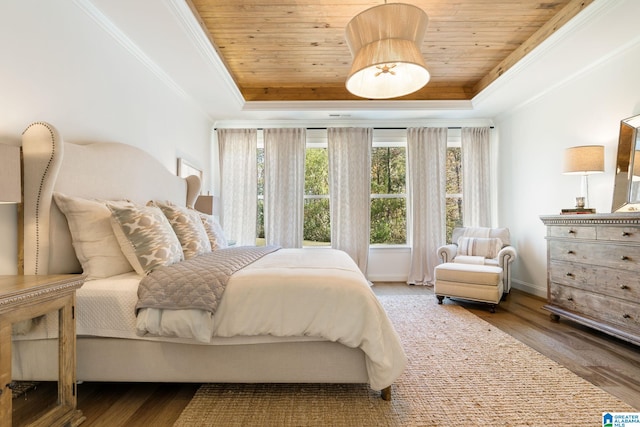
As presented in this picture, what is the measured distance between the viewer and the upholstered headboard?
1700 millimetres

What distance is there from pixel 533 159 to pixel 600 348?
2489 millimetres

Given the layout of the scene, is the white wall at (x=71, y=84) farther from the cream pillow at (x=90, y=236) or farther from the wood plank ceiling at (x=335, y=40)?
the wood plank ceiling at (x=335, y=40)

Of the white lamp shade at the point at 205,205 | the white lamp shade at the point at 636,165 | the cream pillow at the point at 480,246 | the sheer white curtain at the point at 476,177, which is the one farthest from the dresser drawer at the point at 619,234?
the white lamp shade at the point at 205,205

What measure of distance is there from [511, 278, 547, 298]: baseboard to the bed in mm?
3166

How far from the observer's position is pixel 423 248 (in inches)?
189

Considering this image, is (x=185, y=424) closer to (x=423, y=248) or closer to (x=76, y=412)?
(x=76, y=412)

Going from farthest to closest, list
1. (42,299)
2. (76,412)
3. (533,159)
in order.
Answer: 1. (533,159)
2. (76,412)
3. (42,299)

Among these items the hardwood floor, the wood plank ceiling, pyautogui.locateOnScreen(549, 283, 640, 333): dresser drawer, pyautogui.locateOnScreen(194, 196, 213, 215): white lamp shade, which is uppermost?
the wood plank ceiling

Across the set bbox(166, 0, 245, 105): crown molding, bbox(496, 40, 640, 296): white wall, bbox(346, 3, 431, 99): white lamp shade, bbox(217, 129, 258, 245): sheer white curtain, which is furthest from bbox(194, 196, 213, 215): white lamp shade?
bbox(496, 40, 640, 296): white wall

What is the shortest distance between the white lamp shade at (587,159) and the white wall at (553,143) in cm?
19

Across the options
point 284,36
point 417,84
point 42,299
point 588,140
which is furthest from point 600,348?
point 284,36

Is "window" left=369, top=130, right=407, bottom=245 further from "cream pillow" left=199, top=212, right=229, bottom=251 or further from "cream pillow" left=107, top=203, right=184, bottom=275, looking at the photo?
"cream pillow" left=107, top=203, right=184, bottom=275

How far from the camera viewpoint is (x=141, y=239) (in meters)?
1.85

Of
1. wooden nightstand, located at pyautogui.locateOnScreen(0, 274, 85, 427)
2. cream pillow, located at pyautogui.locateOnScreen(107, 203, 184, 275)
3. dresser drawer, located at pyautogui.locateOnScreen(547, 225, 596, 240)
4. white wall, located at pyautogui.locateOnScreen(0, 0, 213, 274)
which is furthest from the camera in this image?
dresser drawer, located at pyautogui.locateOnScreen(547, 225, 596, 240)
